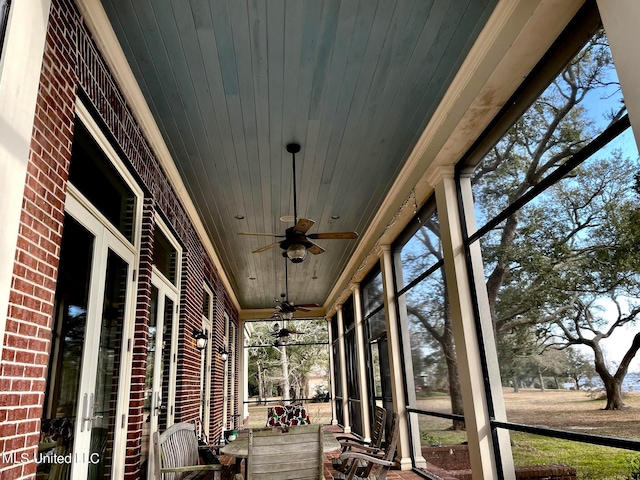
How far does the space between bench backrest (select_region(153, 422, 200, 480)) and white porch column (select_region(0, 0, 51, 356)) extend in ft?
5.37

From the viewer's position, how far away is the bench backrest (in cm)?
296

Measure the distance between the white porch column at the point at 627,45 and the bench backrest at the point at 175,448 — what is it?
3227 mm

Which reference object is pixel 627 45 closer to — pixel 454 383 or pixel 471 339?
pixel 471 339

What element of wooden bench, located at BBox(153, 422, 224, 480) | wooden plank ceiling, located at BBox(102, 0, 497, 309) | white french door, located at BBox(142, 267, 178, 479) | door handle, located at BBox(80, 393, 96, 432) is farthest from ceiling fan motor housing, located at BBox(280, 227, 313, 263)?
door handle, located at BBox(80, 393, 96, 432)

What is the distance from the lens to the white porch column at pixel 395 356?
5.78 metres

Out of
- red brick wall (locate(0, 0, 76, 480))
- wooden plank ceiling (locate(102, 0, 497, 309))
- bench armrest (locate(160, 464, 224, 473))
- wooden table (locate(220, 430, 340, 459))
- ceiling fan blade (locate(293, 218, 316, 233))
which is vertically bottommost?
bench armrest (locate(160, 464, 224, 473))

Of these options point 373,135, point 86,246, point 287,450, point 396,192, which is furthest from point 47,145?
point 396,192

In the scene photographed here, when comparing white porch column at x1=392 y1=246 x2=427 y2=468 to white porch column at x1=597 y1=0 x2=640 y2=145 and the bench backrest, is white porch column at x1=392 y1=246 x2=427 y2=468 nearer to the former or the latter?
the bench backrest

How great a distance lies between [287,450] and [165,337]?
2581 millimetres

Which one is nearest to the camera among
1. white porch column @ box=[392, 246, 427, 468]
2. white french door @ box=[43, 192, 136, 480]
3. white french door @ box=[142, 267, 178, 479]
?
white french door @ box=[43, 192, 136, 480]

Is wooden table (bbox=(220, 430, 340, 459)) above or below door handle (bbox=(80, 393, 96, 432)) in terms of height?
below

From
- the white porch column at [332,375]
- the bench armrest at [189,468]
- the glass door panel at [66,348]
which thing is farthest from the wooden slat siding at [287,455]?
the white porch column at [332,375]

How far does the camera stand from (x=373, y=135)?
4.32 m

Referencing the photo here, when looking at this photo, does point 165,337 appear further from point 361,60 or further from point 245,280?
point 245,280
